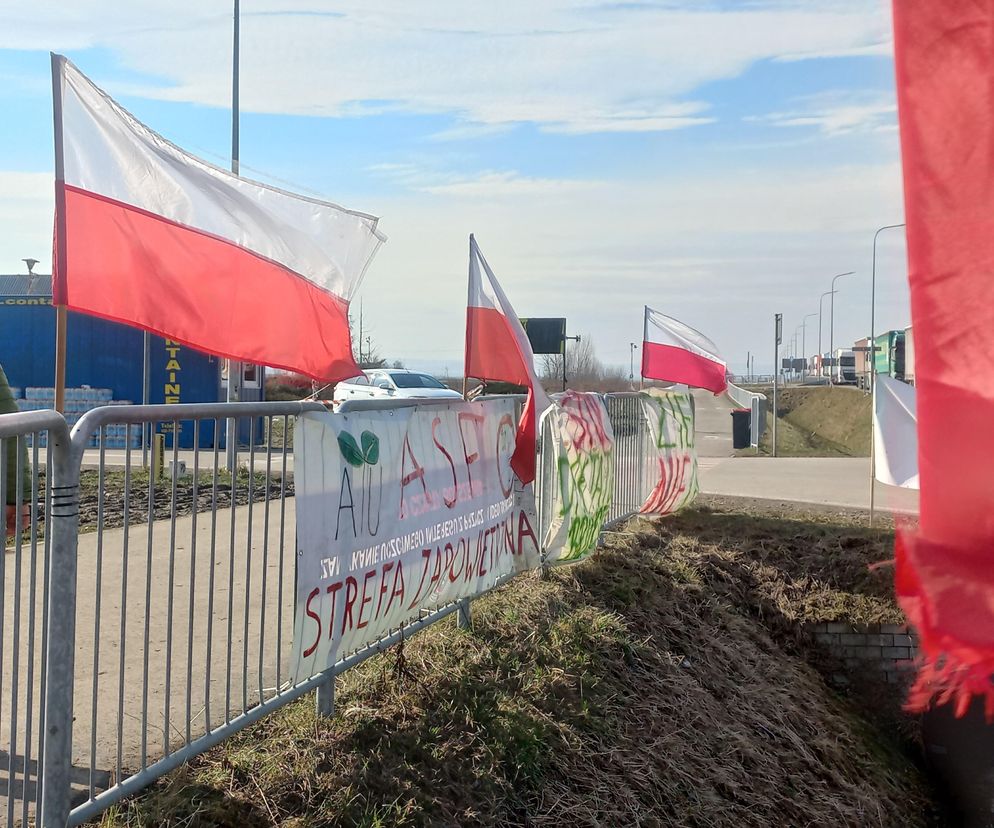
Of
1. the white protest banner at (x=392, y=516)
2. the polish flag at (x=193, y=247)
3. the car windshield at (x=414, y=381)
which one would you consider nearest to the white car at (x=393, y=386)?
the car windshield at (x=414, y=381)

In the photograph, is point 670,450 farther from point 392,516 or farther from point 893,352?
point 893,352

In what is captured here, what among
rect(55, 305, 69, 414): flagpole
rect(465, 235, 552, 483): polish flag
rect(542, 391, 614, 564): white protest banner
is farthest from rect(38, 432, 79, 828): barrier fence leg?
rect(542, 391, 614, 564): white protest banner

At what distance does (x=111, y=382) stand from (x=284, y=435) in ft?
62.5

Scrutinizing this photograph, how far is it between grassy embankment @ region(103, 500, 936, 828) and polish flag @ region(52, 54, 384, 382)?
183 cm

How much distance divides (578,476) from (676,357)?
13.7 ft

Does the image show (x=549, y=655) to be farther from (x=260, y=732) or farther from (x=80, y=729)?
(x=80, y=729)

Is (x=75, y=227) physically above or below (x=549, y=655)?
above

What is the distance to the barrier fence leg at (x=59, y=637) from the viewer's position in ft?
10.1

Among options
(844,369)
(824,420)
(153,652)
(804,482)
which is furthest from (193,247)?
(844,369)

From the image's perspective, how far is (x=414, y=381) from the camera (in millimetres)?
24156

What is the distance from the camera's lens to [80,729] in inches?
→ 157

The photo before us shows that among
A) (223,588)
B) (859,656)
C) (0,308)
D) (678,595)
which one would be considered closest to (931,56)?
(223,588)

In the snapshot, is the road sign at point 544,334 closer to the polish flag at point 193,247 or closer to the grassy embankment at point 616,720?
the grassy embankment at point 616,720

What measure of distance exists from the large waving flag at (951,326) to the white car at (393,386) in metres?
19.6
